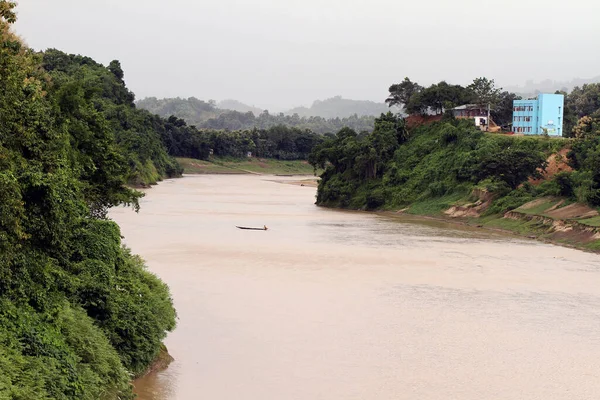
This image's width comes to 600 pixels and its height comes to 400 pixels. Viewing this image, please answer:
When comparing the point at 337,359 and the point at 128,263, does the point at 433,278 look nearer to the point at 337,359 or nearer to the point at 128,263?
the point at 337,359

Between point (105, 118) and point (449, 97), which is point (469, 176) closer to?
point (449, 97)

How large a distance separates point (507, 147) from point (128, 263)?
43.8 meters

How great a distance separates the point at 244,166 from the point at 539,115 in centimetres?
6376

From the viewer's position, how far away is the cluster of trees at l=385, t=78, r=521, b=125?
2677 inches

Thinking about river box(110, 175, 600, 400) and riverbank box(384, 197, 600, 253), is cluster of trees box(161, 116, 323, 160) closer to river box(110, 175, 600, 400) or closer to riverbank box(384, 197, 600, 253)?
riverbank box(384, 197, 600, 253)

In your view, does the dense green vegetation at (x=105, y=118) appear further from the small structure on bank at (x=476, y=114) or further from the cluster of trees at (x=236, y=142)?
the small structure on bank at (x=476, y=114)

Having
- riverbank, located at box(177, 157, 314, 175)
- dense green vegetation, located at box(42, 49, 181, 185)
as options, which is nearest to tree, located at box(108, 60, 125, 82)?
dense green vegetation, located at box(42, 49, 181, 185)

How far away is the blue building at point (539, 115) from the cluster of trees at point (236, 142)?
59774mm

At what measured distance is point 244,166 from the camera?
406 ft

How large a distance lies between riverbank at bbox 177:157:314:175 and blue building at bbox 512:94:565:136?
57.9 meters

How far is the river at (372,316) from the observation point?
16.3 meters

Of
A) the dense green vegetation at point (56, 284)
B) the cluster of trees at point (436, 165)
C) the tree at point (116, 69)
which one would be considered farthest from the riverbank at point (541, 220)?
the tree at point (116, 69)

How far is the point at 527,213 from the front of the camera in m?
46.3

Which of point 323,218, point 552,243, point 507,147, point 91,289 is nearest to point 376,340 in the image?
point 91,289
